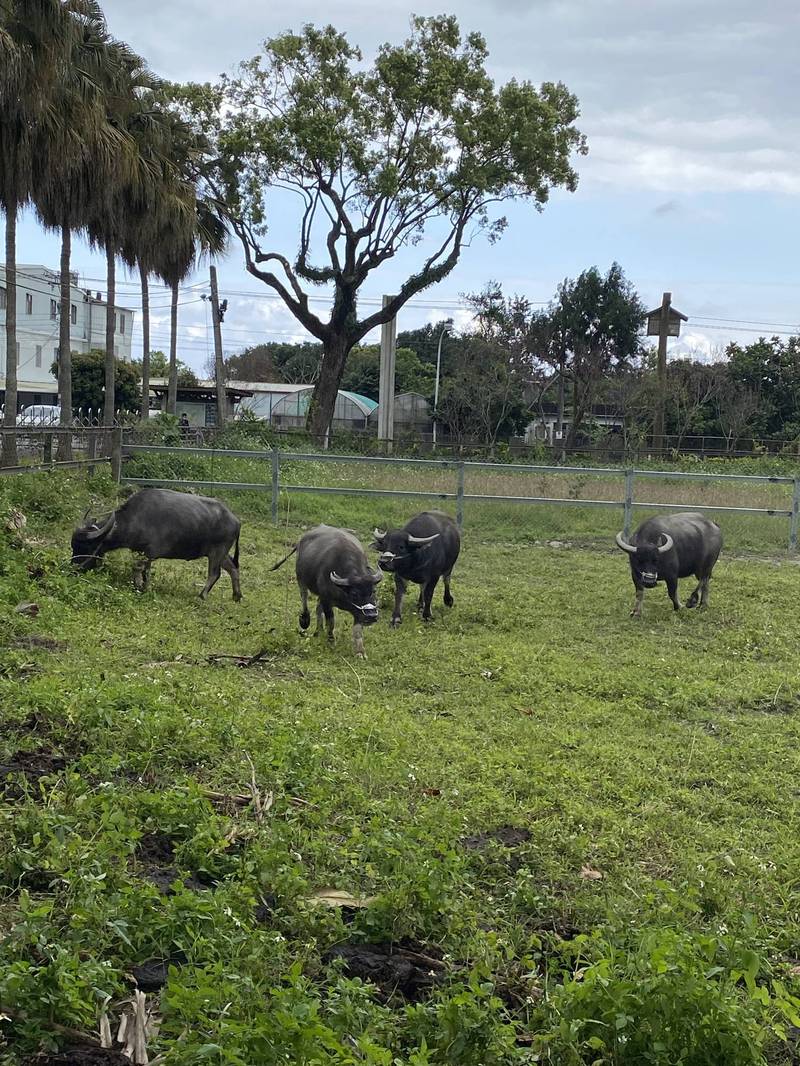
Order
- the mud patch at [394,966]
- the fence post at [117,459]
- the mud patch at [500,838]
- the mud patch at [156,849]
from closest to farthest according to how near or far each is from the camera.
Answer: the mud patch at [394,966]
the mud patch at [156,849]
the mud patch at [500,838]
the fence post at [117,459]

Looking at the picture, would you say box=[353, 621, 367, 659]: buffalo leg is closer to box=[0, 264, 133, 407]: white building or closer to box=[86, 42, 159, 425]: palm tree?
box=[86, 42, 159, 425]: palm tree

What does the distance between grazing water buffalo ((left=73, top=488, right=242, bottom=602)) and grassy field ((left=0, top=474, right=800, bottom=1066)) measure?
51.3 inches

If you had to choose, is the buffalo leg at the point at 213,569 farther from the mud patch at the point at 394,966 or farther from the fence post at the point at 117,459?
the mud patch at the point at 394,966

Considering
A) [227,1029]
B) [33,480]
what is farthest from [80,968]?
[33,480]

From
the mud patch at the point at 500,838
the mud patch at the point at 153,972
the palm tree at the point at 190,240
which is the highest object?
the palm tree at the point at 190,240

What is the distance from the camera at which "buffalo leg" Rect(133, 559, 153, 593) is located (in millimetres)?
9898

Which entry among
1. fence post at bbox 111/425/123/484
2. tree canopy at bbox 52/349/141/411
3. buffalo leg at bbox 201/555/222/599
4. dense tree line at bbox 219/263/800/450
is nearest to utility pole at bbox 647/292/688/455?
dense tree line at bbox 219/263/800/450

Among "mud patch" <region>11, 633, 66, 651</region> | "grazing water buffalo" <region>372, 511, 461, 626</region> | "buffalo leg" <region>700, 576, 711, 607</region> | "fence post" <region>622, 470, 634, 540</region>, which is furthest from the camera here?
"fence post" <region>622, 470, 634, 540</region>

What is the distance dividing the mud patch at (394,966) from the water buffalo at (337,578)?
4643mm

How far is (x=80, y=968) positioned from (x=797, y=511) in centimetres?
1457

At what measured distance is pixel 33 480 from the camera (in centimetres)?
1351

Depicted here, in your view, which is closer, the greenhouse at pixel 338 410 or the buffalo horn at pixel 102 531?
the buffalo horn at pixel 102 531

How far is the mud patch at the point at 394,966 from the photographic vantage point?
3223mm

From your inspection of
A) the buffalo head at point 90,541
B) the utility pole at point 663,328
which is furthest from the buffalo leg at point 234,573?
the utility pole at point 663,328
